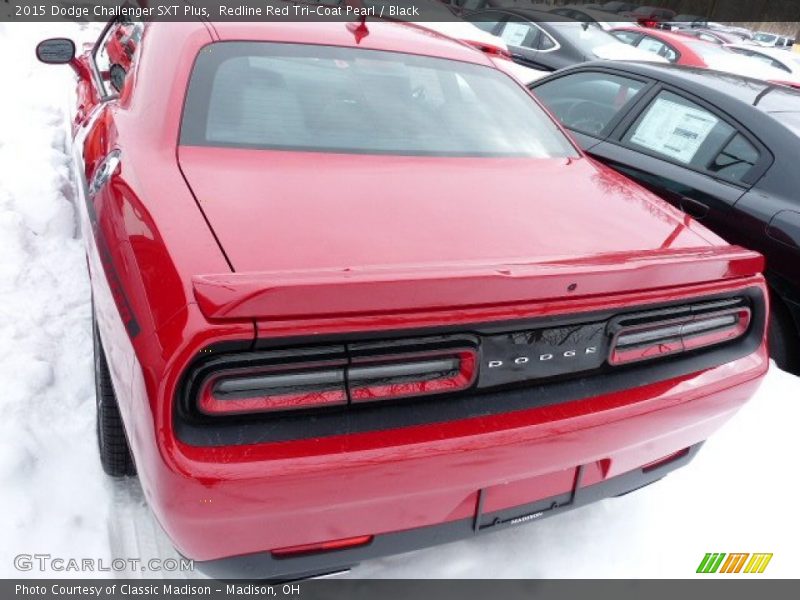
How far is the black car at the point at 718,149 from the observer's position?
2988 mm

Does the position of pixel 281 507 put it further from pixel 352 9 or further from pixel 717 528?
pixel 352 9

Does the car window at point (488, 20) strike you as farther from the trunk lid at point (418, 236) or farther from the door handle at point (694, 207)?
the trunk lid at point (418, 236)

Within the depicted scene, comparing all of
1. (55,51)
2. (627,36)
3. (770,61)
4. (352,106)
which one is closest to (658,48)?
(627,36)

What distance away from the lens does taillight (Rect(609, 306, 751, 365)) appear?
Answer: 171cm

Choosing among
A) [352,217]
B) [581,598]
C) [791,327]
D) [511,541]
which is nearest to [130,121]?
[352,217]

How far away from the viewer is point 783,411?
2.98 m

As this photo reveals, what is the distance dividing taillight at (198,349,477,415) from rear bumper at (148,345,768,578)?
0.26ft

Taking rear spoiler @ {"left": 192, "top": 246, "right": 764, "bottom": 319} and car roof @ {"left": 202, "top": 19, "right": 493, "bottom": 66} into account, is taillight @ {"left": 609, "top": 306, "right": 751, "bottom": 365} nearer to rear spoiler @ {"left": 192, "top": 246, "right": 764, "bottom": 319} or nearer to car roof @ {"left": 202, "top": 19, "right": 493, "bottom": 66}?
rear spoiler @ {"left": 192, "top": 246, "right": 764, "bottom": 319}

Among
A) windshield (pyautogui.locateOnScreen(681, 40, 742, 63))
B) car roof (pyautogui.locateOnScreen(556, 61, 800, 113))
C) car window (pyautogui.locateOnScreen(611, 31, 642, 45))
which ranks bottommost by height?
car window (pyautogui.locateOnScreen(611, 31, 642, 45))

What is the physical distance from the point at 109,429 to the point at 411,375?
42.9 inches

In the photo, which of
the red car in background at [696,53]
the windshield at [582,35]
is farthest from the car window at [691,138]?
the windshield at [582,35]

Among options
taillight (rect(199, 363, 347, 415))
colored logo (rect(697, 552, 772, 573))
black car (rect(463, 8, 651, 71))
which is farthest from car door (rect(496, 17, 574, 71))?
taillight (rect(199, 363, 347, 415))

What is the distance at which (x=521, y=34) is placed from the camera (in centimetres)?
929

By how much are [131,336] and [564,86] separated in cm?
386
